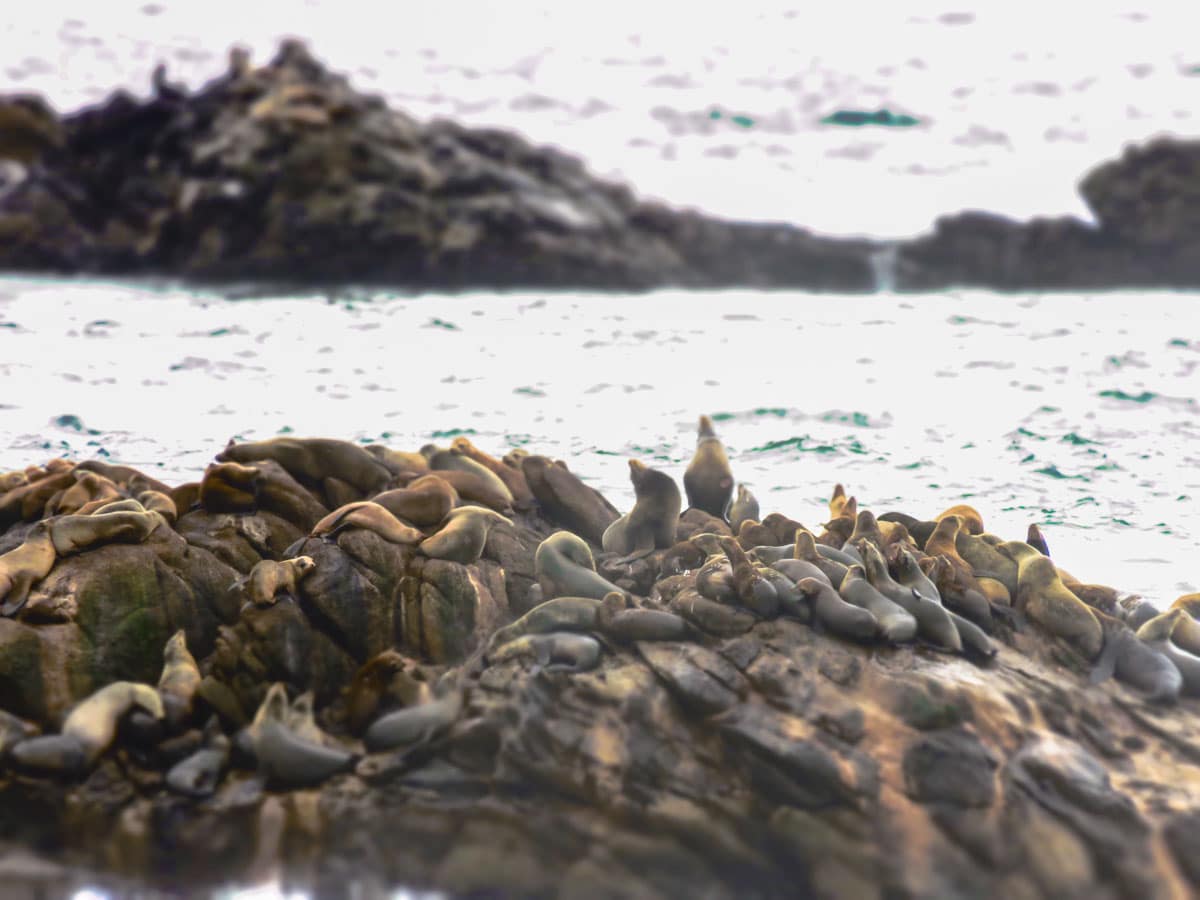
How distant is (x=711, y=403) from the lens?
10688 millimetres

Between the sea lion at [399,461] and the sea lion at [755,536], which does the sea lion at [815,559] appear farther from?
the sea lion at [399,461]

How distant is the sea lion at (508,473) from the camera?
21.0ft

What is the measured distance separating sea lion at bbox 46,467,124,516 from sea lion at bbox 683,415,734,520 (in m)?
3.47

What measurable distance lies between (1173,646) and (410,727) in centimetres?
359

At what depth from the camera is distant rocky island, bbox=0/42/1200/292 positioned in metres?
22.7

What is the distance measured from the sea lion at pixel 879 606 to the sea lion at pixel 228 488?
3.26 metres

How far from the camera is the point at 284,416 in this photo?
31.7 ft

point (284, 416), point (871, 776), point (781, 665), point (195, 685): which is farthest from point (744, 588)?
point (284, 416)

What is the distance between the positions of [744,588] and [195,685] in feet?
8.30

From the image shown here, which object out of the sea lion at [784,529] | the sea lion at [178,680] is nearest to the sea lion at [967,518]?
the sea lion at [784,529]

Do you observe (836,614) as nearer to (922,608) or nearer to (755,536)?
(922,608)

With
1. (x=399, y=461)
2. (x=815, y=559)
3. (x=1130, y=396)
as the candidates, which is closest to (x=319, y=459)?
(x=399, y=461)

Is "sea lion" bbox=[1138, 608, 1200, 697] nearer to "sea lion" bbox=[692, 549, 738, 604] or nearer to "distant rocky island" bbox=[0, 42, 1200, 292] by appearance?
"sea lion" bbox=[692, 549, 738, 604]

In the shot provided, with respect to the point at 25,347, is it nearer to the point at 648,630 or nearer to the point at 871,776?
the point at 648,630
